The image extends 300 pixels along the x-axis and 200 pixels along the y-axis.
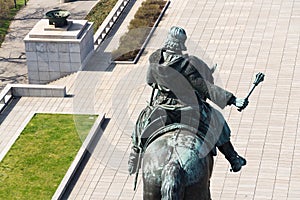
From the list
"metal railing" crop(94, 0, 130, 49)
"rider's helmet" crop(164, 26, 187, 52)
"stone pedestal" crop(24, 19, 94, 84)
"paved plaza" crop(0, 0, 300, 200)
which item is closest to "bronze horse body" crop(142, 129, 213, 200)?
"rider's helmet" crop(164, 26, 187, 52)

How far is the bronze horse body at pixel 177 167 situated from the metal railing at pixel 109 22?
24.1 metres

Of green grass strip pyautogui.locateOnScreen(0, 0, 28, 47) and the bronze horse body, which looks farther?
green grass strip pyautogui.locateOnScreen(0, 0, 28, 47)

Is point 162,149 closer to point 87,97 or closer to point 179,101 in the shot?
point 179,101

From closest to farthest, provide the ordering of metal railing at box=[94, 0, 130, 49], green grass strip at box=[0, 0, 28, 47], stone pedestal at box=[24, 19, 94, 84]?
1. stone pedestal at box=[24, 19, 94, 84]
2. metal railing at box=[94, 0, 130, 49]
3. green grass strip at box=[0, 0, 28, 47]

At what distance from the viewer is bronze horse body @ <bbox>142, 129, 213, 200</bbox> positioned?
16359mm

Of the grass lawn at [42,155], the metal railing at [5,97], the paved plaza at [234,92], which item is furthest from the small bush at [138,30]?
the grass lawn at [42,155]

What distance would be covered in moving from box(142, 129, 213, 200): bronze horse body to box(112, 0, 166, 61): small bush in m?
21.3

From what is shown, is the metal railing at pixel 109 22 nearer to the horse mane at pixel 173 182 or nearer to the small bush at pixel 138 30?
the small bush at pixel 138 30

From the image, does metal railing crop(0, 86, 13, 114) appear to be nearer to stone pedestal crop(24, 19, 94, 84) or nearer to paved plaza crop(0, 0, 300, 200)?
paved plaza crop(0, 0, 300, 200)

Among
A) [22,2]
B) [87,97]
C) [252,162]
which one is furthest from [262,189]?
[22,2]

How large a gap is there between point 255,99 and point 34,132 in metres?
8.52

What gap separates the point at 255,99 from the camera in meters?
34.8

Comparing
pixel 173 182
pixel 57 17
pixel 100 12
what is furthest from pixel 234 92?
pixel 173 182

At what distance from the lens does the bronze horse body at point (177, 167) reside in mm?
16359
